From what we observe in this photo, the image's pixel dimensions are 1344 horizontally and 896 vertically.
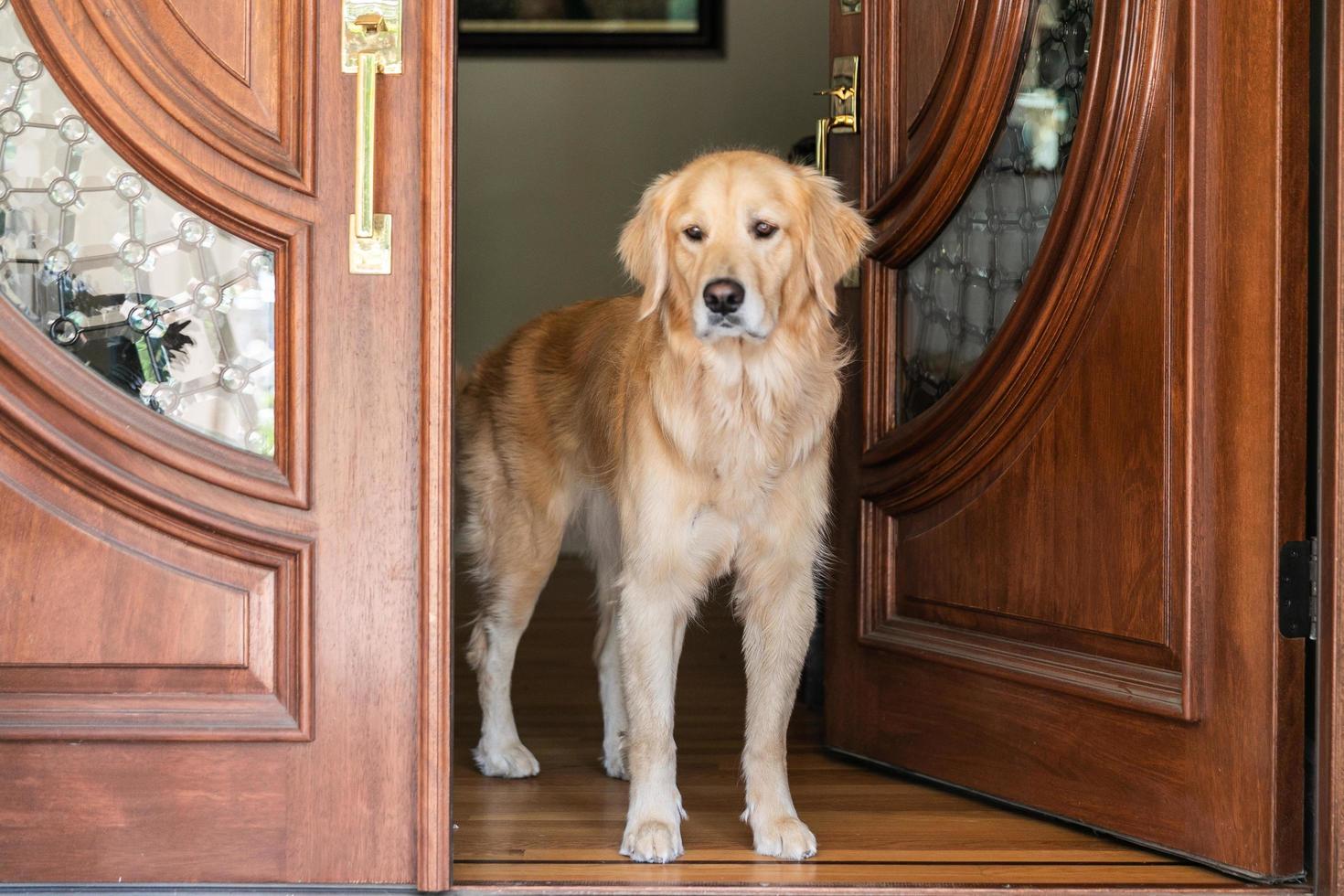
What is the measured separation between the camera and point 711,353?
2.09 m

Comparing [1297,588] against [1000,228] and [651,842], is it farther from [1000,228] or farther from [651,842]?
[651,842]

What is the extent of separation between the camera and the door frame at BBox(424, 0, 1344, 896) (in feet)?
5.71

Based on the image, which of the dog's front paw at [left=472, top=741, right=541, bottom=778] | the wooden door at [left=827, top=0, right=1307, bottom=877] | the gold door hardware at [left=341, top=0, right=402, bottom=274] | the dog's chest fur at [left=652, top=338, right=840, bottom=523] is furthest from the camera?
the dog's front paw at [left=472, top=741, right=541, bottom=778]

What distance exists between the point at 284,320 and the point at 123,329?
9.0 inches

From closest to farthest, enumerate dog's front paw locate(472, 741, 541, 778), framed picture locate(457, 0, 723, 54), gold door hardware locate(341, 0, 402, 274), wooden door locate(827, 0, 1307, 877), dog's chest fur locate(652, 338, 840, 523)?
gold door hardware locate(341, 0, 402, 274) → wooden door locate(827, 0, 1307, 877) → dog's chest fur locate(652, 338, 840, 523) → dog's front paw locate(472, 741, 541, 778) → framed picture locate(457, 0, 723, 54)

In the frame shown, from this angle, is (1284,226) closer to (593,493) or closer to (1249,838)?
(1249,838)

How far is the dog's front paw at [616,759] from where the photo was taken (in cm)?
250

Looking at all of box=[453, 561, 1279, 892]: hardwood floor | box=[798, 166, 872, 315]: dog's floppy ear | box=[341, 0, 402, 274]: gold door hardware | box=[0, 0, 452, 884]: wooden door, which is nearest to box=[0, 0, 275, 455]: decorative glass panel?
box=[0, 0, 452, 884]: wooden door

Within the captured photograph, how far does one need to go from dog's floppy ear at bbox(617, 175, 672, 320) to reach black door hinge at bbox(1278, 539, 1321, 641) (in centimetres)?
103

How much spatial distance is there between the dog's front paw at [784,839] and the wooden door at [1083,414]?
0.43 m

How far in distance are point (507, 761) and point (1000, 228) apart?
53.7 inches

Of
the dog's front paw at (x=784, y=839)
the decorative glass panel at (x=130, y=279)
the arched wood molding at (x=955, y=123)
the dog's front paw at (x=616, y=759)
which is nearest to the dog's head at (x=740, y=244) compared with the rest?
the arched wood molding at (x=955, y=123)

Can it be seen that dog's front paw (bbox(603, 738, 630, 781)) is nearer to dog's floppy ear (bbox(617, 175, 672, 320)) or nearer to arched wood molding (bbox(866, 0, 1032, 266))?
dog's floppy ear (bbox(617, 175, 672, 320))

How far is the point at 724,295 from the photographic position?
1.98 meters
